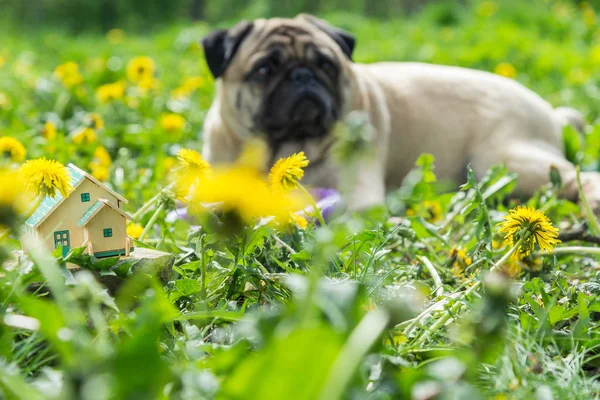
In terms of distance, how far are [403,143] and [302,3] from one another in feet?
23.5

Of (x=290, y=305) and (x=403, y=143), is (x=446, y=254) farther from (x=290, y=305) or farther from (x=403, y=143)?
(x=403, y=143)

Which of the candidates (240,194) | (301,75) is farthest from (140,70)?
(240,194)

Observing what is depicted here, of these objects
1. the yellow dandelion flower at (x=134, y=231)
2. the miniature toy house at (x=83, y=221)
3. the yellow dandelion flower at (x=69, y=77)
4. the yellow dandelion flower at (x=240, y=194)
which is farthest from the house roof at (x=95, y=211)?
the yellow dandelion flower at (x=69, y=77)

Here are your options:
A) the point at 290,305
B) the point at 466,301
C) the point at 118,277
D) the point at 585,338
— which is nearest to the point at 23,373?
the point at 118,277

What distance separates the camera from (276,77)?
9.00ft

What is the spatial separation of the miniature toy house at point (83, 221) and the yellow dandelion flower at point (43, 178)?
0.24 feet

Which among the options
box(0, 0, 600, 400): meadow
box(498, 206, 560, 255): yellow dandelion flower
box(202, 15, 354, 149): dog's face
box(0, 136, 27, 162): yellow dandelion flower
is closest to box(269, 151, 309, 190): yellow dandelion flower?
box(0, 0, 600, 400): meadow

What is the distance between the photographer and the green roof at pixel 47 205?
1.23 meters

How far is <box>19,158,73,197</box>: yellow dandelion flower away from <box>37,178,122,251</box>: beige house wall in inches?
3.2

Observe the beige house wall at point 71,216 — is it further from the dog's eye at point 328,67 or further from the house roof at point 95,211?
the dog's eye at point 328,67

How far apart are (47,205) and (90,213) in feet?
0.24

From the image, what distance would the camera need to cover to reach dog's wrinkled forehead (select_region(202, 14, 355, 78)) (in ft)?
9.01

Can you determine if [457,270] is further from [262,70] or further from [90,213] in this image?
[262,70]

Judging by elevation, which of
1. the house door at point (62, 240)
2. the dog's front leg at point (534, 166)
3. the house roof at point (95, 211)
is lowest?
the dog's front leg at point (534, 166)
